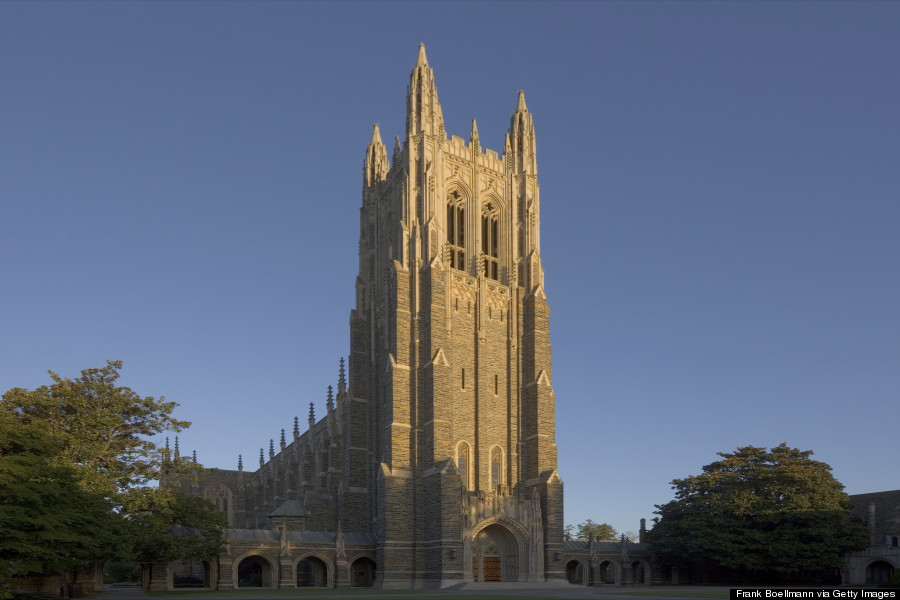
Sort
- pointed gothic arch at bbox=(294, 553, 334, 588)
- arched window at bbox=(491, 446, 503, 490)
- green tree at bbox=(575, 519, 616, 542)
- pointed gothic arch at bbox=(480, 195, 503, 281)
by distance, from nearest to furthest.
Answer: pointed gothic arch at bbox=(294, 553, 334, 588)
arched window at bbox=(491, 446, 503, 490)
pointed gothic arch at bbox=(480, 195, 503, 281)
green tree at bbox=(575, 519, 616, 542)

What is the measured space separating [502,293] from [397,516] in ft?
58.6

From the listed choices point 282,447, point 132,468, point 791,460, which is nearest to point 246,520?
point 282,447

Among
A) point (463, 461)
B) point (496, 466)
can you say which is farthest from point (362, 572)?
point (496, 466)

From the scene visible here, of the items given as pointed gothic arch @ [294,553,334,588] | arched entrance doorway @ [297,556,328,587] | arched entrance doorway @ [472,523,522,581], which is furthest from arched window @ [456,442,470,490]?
arched entrance doorway @ [297,556,328,587]

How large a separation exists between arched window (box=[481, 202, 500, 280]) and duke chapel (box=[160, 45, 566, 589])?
0.13 m

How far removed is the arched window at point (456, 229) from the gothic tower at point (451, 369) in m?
0.11

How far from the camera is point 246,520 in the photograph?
89875 millimetres

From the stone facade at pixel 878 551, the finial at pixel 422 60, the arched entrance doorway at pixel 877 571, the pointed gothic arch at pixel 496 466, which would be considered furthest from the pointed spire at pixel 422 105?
the arched entrance doorway at pixel 877 571

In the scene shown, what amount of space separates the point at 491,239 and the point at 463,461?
1687 centimetres

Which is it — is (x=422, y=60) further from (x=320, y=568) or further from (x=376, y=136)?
(x=320, y=568)

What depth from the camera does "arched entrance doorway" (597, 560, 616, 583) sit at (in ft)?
206

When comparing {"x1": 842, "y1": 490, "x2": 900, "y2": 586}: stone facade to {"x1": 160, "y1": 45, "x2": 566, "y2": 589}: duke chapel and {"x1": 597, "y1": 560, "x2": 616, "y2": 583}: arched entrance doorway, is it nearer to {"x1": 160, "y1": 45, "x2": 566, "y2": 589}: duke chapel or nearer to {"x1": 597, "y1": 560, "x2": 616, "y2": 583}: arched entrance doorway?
{"x1": 597, "y1": 560, "x2": 616, "y2": 583}: arched entrance doorway

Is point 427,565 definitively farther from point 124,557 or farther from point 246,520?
point 246,520

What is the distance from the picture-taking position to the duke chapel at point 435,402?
5334 cm
